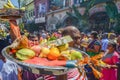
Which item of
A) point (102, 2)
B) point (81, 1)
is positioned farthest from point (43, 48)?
point (81, 1)

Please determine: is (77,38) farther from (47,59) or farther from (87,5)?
(87,5)

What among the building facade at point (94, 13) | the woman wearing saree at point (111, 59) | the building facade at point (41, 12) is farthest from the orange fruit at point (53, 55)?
the building facade at point (41, 12)

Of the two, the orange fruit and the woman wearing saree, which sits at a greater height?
the orange fruit

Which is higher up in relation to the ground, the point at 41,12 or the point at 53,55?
the point at 53,55

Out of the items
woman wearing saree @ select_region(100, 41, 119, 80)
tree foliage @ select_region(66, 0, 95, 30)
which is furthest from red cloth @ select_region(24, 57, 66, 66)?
tree foliage @ select_region(66, 0, 95, 30)

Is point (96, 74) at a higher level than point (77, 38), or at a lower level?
lower

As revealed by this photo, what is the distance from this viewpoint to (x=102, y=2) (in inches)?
822

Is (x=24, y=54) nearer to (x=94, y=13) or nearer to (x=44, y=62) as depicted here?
(x=44, y=62)

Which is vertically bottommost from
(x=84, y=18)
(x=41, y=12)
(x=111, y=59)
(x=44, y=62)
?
(x=111, y=59)

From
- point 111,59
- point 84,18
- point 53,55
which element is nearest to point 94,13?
point 84,18

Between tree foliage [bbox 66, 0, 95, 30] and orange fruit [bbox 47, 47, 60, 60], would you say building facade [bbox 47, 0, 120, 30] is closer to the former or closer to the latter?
tree foliage [bbox 66, 0, 95, 30]

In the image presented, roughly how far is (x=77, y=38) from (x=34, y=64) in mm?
879

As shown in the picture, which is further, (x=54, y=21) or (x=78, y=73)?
(x=54, y=21)

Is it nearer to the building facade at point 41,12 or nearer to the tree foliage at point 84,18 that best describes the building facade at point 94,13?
the tree foliage at point 84,18
